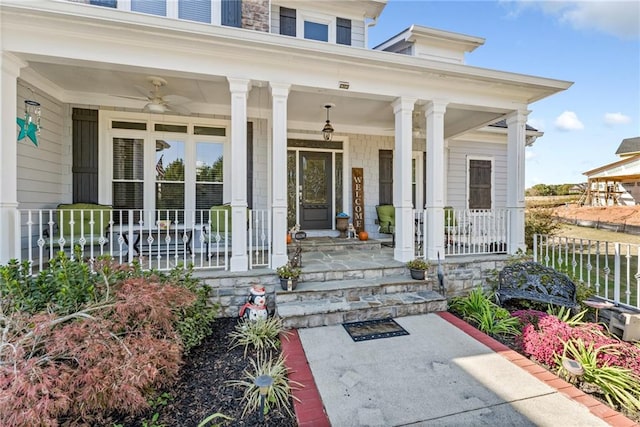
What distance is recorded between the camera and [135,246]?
4.91m

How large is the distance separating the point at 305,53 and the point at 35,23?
3.15 metres

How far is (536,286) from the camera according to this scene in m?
3.90

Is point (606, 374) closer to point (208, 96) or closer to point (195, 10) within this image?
point (208, 96)

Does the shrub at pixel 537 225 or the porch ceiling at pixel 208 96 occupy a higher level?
the porch ceiling at pixel 208 96

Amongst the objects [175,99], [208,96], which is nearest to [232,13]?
[208,96]

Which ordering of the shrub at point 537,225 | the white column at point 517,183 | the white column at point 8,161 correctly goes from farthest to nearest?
the shrub at point 537,225 < the white column at point 517,183 < the white column at point 8,161

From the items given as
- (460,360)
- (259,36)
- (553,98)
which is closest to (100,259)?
(259,36)

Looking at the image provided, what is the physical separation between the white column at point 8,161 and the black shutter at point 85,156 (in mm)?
1651

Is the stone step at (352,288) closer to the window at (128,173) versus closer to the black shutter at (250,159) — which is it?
the black shutter at (250,159)

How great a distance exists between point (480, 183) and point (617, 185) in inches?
603

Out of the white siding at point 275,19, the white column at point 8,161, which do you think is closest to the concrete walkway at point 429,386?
the white column at point 8,161

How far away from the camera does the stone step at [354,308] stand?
3504mm

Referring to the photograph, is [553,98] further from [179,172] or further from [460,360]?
[179,172]

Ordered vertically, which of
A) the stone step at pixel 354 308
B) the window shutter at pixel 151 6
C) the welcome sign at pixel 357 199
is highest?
the window shutter at pixel 151 6
